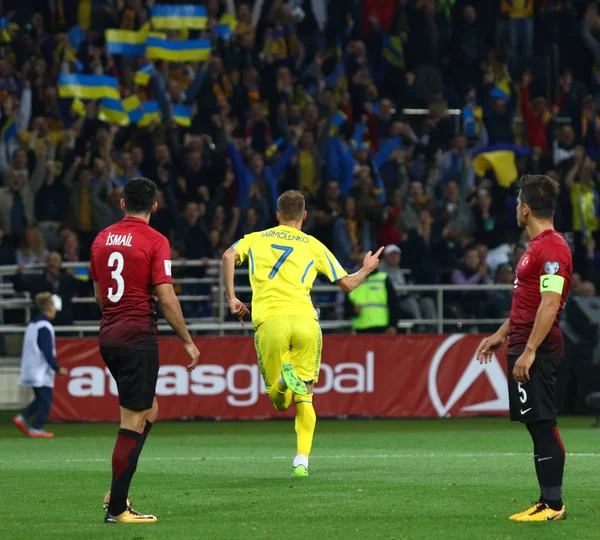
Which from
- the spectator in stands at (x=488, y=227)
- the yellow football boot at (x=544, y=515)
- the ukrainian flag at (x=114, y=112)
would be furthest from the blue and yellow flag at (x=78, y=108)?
the yellow football boot at (x=544, y=515)

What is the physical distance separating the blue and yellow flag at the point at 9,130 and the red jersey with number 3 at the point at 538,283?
15704 millimetres

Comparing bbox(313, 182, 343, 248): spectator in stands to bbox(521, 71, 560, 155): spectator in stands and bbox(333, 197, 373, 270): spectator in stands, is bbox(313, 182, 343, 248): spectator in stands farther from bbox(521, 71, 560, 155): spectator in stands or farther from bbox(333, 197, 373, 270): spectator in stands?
bbox(521, 71, 560, 155): spectator in stands

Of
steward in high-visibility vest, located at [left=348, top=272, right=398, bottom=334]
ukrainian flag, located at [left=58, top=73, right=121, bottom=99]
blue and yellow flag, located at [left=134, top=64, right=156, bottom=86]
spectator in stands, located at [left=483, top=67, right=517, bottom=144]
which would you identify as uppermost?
blue and yellow flag, located at [left=134, top=64, right=156, bottom=86]

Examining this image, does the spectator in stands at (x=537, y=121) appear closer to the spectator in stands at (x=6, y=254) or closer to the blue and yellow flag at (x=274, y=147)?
the blue and yellow flag at (x=274, y=147)

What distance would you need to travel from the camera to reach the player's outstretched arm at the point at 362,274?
1102cm

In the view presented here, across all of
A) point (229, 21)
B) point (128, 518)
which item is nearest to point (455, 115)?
point (229, 21)

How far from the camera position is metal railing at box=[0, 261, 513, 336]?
70.0ft

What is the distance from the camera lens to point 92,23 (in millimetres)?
25812

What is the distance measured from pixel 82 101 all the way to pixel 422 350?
781 centimetres

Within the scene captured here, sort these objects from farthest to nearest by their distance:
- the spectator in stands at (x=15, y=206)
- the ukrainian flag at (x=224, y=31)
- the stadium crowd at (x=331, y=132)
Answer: the ukrainian flag at (x=224, y=31) → the stadium crowd at (x=331, y=132) → the spectator in stands at (x=15, y=206)

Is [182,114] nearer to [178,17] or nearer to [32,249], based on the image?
[178,17]

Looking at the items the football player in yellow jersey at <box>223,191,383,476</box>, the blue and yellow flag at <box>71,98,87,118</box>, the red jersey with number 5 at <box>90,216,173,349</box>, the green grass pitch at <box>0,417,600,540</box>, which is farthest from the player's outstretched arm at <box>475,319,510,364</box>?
the blue and yellow flag at <box>71,98,87,118</box>

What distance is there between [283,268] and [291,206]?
1.75ft

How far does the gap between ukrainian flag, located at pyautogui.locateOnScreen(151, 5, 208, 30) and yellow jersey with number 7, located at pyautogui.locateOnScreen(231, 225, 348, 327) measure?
556 inches
